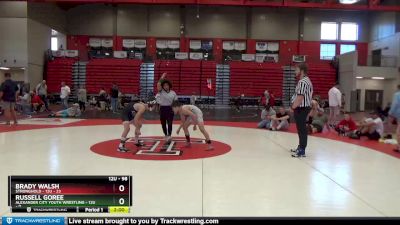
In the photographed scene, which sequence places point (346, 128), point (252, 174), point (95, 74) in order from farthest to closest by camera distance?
point (95, 74)
point (346, 128)
point (252, 174)

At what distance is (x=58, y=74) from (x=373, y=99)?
80.9ft

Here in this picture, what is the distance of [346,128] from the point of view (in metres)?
10.7

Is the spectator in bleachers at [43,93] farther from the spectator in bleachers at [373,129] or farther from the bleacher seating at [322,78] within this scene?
the bleacher seating at [322,78]

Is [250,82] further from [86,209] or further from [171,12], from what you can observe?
[86,209]

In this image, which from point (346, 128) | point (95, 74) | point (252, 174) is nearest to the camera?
point (252, 174)

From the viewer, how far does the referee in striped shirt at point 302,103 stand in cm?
688

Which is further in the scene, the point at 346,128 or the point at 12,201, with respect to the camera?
the point at 346,128

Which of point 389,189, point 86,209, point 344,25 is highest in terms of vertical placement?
point 344,25

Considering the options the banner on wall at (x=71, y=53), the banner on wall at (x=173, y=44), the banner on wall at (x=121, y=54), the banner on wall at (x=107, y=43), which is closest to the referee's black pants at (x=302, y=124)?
the banner on wall at (x=121, y=54)

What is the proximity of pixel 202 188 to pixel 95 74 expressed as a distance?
24.4m

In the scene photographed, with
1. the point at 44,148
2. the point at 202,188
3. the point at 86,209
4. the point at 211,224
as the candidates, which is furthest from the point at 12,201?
the point at 44,148

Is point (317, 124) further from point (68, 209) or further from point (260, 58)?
point (260, 58)
